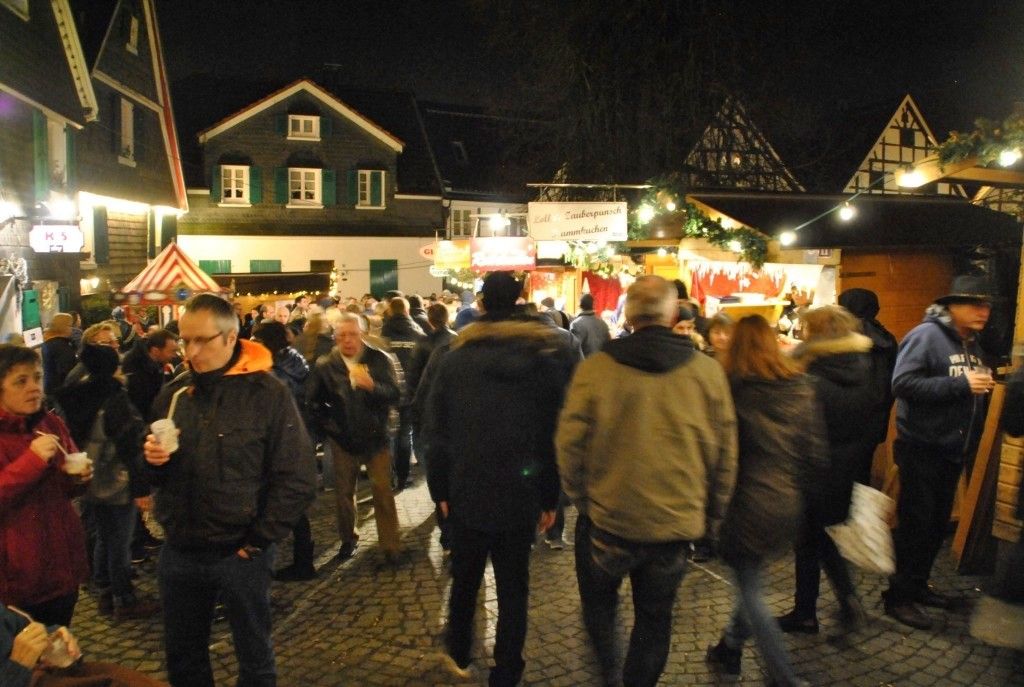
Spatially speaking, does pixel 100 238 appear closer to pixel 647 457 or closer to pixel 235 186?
pixel 235 186

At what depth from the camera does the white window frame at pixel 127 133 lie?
19047mm

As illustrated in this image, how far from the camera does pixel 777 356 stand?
11.9ft

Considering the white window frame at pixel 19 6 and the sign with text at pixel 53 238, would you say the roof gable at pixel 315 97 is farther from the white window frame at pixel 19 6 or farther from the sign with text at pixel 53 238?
the sign with text at pixel 53 238

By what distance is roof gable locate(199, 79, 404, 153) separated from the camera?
31906mm

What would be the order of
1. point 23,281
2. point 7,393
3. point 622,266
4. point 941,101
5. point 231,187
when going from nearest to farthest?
1. point 7,393
2. point 23,281
3. point 622,266
4. point 231,187
5. point 941,101

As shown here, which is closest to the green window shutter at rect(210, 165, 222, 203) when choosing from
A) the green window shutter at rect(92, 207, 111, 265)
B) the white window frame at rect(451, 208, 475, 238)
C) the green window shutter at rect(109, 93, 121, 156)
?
the white window frame at rect(451, 208, 475, 238)

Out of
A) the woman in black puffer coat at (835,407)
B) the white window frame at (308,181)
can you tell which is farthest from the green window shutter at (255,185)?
the woman in black puffer coat at (835,407)

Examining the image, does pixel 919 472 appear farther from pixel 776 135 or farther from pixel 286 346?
pixel 776 135

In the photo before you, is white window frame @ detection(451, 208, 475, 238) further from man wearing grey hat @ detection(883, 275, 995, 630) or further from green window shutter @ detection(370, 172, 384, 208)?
man wearing grey hat @ detection(883, 275, 995, 630)

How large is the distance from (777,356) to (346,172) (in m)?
31.9

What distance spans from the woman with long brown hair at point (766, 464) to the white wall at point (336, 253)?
30.0 meters

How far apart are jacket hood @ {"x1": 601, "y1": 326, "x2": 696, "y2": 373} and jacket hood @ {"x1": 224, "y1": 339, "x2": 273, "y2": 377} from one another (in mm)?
1452

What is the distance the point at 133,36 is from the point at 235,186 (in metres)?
12.8

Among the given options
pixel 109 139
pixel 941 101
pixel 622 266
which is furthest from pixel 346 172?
pixel 941 101
